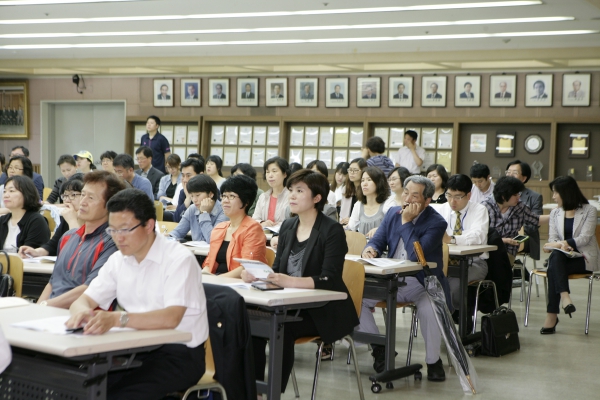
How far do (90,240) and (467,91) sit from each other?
34.9 feet

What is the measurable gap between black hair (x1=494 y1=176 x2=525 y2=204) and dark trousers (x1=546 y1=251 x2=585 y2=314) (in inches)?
26.0

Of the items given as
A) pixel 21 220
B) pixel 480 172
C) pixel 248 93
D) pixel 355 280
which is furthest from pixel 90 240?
pixel 248 93

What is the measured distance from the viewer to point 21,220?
17.6ft

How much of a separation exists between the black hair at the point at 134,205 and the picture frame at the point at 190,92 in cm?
1247

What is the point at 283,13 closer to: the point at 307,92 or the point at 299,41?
the point at 299,41

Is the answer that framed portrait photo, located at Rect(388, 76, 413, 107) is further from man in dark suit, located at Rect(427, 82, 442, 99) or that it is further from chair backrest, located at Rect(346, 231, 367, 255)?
chair backrest, located at Rect(346, 231, 367, 255)

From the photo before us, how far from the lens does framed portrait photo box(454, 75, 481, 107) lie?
13258 mm

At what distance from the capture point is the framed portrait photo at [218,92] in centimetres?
1507

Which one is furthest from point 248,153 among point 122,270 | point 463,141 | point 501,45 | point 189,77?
point 122,270

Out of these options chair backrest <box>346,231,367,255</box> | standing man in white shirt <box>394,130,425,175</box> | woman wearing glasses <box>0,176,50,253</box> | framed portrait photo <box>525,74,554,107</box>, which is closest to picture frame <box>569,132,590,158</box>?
framed portrait photo <box>525,74,554,107</box>

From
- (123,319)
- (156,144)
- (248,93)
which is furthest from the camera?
(248,93)

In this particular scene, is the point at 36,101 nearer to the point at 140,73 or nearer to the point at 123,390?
the point at 140,73

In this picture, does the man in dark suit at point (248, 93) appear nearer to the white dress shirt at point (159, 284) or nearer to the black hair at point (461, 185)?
the black hair at point (461, 185)

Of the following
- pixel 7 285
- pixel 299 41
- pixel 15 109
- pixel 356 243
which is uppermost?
pixel 299 41
